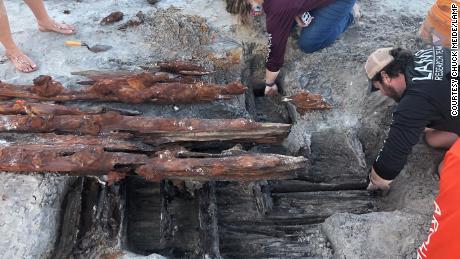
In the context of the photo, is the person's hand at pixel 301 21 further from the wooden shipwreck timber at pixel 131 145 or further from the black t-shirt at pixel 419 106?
the wooden shipwreck timber at pixel 131 145

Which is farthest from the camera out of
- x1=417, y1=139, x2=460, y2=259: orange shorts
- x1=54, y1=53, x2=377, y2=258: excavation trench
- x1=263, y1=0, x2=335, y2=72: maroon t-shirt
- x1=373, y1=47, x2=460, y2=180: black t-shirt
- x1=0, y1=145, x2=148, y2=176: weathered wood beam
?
x1=263, y1=0, x2=335, y2=72: maroon t-shirt

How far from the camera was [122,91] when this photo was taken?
10.5ft

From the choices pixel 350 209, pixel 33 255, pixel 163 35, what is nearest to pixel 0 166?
pixel 33 255

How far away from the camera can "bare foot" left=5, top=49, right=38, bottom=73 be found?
3545mm

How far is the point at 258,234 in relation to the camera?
303 centimetres

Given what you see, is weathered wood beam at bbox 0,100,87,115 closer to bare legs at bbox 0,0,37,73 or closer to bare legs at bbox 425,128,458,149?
bare legs at bbox 0,0,37,73

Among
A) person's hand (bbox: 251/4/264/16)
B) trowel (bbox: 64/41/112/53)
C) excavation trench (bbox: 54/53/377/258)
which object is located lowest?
excavation trench (bbox: 54/53/377/258)

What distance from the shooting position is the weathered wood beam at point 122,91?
317cm

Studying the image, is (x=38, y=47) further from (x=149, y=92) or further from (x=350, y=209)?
(x=350, y=209)

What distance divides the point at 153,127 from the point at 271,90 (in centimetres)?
140

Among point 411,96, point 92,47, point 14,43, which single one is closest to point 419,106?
point 411,96

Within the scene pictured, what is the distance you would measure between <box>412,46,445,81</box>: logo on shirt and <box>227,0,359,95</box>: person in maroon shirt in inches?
35.5

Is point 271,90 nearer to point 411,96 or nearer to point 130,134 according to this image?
point 411,96

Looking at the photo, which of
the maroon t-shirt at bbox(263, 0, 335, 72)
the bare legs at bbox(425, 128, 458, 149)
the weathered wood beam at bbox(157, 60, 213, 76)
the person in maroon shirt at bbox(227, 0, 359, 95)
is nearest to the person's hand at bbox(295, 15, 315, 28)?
the person in maroon shirt at bbox(227, 0, 359, 95)
